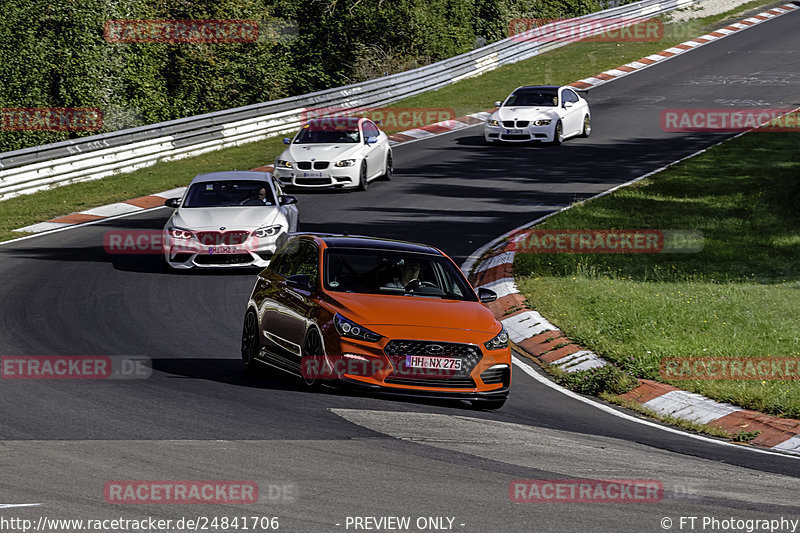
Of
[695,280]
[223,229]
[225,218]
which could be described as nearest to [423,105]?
[225,218]

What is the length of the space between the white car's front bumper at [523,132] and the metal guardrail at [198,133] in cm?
660

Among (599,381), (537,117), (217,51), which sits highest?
(217,51)

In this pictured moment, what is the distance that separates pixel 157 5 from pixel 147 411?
36298 millimetres

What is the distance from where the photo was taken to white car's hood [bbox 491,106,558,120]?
1224 inches

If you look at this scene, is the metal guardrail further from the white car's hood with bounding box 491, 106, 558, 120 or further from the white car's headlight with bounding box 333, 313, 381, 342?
the white car's headlight with bounding box 333, 313, 381, 342

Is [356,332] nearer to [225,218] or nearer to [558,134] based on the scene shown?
[225,218]

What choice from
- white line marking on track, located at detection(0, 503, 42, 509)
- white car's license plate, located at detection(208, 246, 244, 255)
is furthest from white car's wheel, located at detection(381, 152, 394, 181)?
white line marking on track, located at detection(0, 503, 42, 509)

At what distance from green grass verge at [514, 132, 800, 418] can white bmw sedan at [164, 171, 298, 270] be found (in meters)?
3.85

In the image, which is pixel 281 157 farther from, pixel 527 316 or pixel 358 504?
pixel 358 504

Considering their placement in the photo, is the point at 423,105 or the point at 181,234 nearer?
the point at 181,234

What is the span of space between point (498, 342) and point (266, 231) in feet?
24.9

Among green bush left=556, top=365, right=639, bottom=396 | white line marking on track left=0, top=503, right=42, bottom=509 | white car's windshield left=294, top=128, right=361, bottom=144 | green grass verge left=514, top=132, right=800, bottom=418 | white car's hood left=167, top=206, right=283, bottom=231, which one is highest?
white car's windshield left=294, top=128, right=361, bottom=144

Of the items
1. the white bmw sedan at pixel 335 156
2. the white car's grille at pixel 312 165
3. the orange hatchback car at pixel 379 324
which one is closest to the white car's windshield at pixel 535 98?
the white bmw sedan at pixel 335 156

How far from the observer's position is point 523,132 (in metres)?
31.0
